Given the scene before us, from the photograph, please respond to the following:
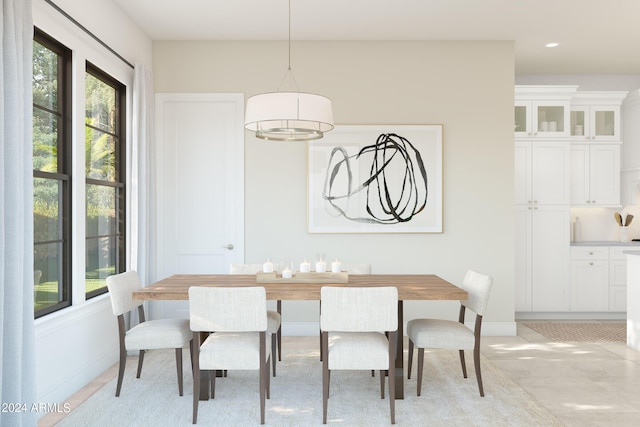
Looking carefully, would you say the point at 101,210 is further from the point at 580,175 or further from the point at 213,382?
the point at 580,175

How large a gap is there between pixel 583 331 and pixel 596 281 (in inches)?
33.4

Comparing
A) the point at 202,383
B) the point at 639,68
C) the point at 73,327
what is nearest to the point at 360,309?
the point at 202,383

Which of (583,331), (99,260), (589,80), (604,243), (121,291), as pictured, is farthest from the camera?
(589,80)

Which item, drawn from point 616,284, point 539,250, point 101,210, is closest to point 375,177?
point 539,250

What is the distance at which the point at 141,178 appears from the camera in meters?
4.64

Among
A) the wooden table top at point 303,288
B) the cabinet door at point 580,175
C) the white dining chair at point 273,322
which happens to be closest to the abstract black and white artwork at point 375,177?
the white dining chair at point 273,322

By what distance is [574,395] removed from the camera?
3492 mm

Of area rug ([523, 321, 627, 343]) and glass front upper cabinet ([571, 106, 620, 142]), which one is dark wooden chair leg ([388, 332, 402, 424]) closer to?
area rug ([523, 321, 627, 343])

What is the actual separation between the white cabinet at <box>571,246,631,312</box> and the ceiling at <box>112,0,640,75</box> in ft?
7.78

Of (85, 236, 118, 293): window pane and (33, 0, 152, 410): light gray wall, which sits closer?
(33, 0, 152, 410): light gray wall

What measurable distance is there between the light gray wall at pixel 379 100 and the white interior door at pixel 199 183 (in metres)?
0.13

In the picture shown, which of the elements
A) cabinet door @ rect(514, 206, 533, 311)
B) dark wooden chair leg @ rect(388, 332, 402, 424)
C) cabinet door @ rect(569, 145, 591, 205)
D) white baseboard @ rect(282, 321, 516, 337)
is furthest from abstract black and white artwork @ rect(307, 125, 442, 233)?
dark wooden chair leg @ rect(388, 332, 402, 424)

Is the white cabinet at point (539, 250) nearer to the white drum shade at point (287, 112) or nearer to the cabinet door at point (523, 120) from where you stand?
the cabinet door at point (523, 120)

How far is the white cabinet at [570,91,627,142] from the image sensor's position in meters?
6.12
